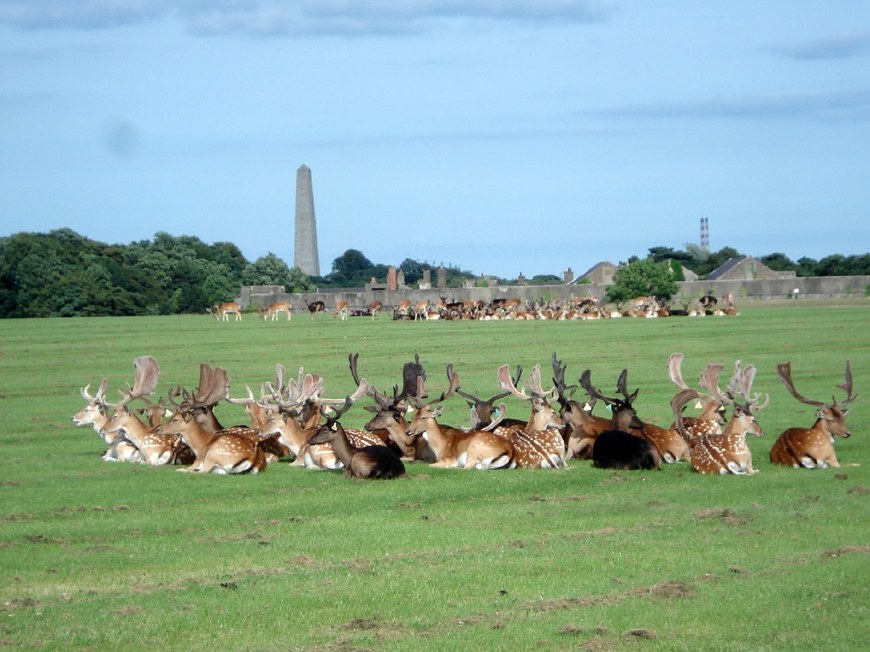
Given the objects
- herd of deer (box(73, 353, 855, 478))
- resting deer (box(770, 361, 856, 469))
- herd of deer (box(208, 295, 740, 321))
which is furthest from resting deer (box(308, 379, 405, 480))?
herd of deer (box(208, 295, 740, 321))

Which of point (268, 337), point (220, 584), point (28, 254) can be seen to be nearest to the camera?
point (220, 584)

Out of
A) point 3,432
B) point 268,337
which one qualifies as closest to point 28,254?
point 268,337

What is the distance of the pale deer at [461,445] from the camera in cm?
1553

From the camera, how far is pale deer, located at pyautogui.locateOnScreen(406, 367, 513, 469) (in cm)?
1553

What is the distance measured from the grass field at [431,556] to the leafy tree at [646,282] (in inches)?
2364

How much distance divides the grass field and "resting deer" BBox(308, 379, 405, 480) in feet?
0.74

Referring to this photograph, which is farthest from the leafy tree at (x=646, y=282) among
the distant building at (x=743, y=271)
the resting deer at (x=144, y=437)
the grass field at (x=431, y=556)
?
the resting deer at (x=144, y=437)

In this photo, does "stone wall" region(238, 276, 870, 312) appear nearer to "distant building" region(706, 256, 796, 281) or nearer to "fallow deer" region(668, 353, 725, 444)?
"distant building" region(706, 256, 796, 281)

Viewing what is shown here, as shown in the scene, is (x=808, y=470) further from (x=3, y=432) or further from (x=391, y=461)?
(x=3, y=432)

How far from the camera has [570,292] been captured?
9125 cm

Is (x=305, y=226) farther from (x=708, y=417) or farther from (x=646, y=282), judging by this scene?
(x=708, y=417)

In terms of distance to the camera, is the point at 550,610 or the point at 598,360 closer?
the point at 550,610

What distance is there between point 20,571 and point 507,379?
9.12 m

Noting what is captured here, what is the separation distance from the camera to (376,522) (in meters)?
12.2
